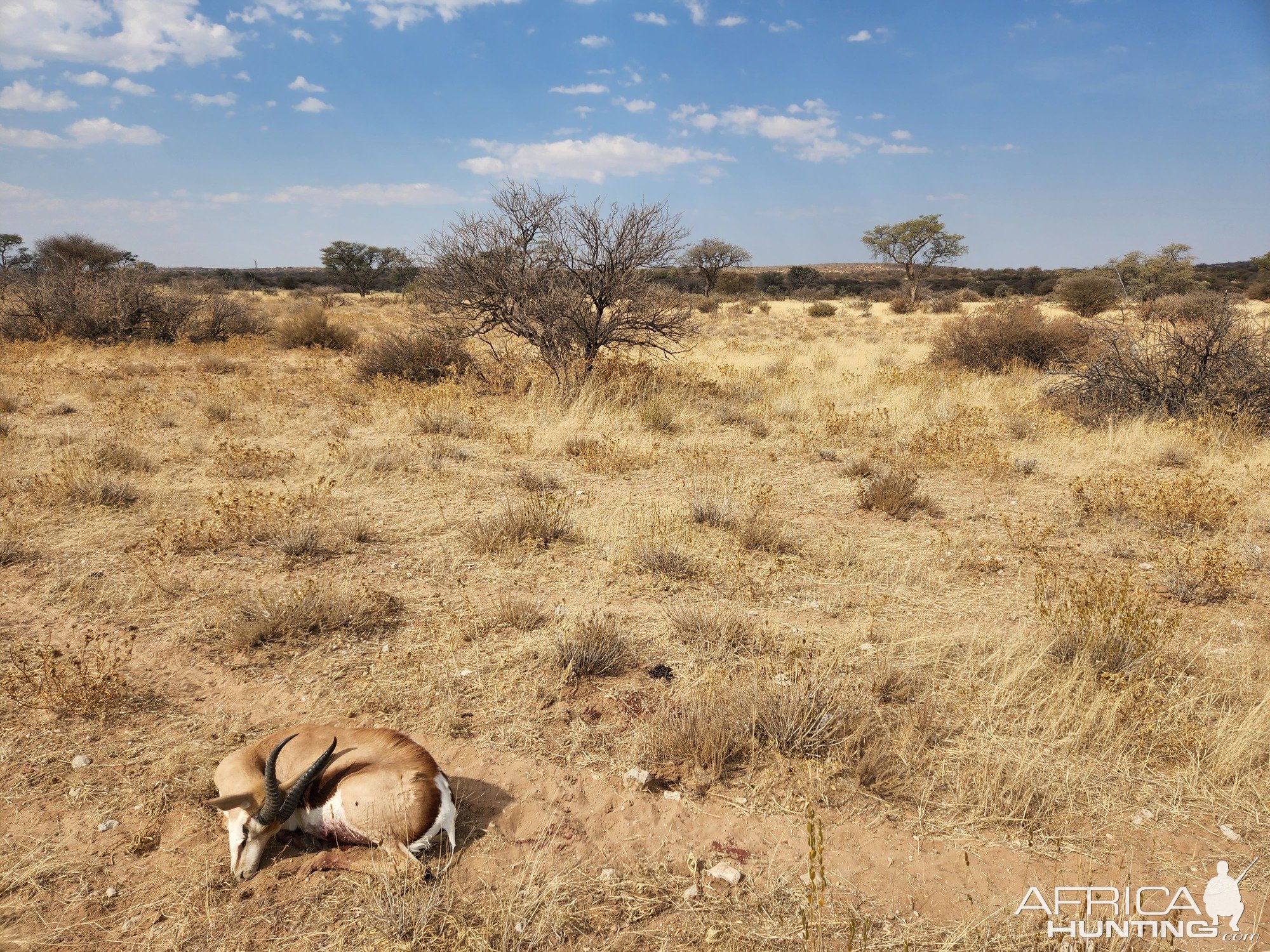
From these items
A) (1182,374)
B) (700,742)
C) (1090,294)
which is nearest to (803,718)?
(700,742)

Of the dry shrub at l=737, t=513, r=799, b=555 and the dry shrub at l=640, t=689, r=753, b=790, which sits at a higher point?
the dry shrub at l=737, t=513, r=799, b=555

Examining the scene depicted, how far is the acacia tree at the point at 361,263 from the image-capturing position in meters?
42.7

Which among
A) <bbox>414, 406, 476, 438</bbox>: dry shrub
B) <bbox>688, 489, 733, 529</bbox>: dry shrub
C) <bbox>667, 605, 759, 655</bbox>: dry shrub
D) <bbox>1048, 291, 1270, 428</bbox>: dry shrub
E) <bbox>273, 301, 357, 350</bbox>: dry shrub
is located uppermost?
<bbox>273, 301, 357, 350</bbox>: dry shrub

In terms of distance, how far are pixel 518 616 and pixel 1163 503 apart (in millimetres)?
5500

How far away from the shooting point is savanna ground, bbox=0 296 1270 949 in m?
2.46

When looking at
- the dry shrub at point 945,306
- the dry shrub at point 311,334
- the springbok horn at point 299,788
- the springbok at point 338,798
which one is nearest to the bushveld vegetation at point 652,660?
the springbok at point 338,798

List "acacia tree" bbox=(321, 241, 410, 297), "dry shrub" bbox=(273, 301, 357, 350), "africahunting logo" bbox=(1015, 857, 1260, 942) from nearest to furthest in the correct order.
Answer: "africahunting logo" bbox=(1015, 857, 1260, 942), "dry shrub" bbox=(273, 301, 357, 350), "acacia tree" bbox=(321, 241, 410, 297)

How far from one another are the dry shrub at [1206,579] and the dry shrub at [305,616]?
5251mm

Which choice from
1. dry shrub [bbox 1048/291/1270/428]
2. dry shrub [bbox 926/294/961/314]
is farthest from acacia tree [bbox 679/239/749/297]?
dry shrub [bbox 1048/291/1270/428]

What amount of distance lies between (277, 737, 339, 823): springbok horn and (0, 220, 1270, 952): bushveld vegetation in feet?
0.78

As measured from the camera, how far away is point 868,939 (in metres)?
2.29

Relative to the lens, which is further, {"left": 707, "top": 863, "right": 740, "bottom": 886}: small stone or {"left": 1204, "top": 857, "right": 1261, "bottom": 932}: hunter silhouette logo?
{"left": 707, "top": 863, "right": 740, "bottom": 886}: small stone

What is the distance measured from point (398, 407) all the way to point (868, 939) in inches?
367

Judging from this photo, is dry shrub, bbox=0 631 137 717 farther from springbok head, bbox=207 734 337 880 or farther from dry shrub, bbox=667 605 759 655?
dry shrub, bbox=667 605 759 655
